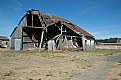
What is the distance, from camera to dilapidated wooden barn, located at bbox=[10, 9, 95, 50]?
31562 mm

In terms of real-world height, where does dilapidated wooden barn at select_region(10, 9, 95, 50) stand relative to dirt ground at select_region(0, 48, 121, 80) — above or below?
above

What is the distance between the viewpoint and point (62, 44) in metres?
31.9

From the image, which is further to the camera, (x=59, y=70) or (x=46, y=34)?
(x=46, y=34)

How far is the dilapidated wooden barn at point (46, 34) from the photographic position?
31562mm

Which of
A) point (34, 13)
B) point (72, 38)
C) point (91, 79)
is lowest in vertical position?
point (91, 79)

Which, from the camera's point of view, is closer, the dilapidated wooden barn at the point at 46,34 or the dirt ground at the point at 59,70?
the dirt ground at the point at 59,70

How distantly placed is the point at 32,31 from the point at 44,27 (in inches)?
160

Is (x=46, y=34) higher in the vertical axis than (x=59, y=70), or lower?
higher

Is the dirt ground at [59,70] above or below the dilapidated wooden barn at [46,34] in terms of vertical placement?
below

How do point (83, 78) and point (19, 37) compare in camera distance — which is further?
point (19, 37)

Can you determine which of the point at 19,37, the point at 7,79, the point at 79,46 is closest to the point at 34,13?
the point at 19,37

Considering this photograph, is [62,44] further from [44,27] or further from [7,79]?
[7,79]

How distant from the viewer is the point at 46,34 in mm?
34438

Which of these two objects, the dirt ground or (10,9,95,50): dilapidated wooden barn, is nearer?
the dirt ground
